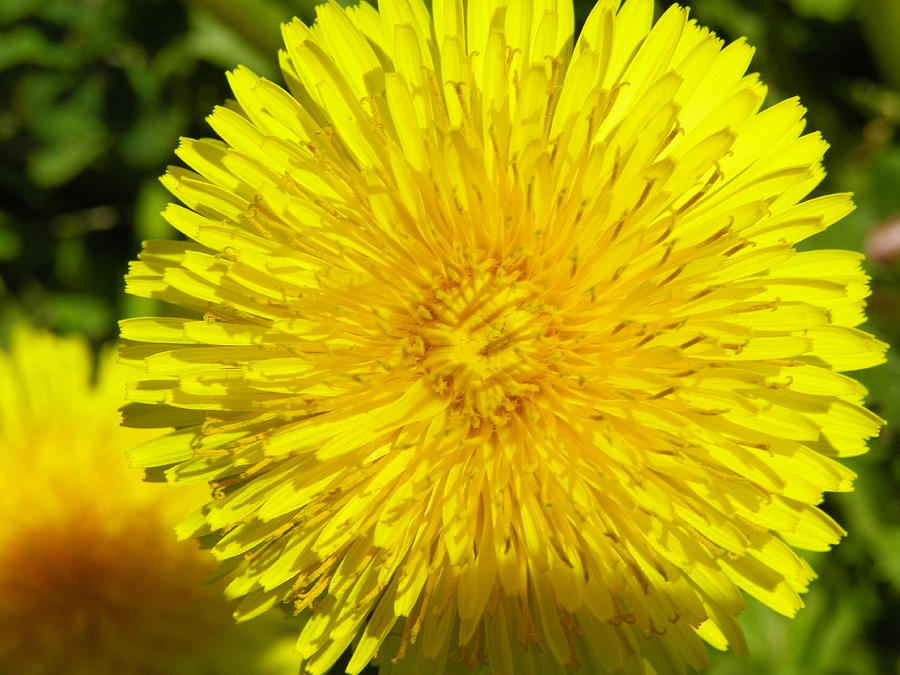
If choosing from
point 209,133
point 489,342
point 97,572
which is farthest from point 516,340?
point 209,133

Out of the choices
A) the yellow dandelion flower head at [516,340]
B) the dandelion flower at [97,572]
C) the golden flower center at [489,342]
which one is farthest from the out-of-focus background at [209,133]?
the golden flower center at [489,342]

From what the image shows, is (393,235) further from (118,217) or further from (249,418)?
(118,217)

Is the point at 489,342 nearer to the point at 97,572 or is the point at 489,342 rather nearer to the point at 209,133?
the point at 97,572

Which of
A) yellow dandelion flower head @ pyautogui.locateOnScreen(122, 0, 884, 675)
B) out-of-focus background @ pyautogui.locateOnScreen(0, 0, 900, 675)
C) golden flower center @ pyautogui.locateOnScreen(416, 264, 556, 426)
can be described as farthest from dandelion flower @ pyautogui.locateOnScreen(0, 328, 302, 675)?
golden flower center @ pyautogui.locateOnScreen(416, 264, 556, 426)

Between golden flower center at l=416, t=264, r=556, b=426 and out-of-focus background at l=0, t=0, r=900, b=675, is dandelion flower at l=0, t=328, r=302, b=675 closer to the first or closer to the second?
out-of-focus background at l=0, t=0, r=900, b=675

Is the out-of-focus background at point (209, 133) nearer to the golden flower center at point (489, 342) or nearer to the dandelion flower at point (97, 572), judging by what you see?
the dandelion flower at point (97, 572)

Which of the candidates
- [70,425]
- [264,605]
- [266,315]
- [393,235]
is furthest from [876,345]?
[70,425]
